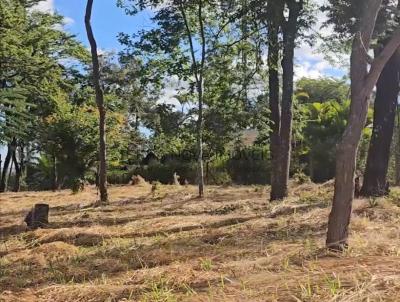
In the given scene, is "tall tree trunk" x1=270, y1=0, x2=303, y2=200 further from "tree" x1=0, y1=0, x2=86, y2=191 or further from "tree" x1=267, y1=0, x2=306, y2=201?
"tree" x1=0, y1=0, x2=86, y2=191

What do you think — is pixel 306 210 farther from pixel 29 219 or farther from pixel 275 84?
pixel 29 219

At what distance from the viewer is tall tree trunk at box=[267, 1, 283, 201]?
1136 centimetres

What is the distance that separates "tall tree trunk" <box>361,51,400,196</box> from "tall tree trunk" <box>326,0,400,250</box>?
6.08 m

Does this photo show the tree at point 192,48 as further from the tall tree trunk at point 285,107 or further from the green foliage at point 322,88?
the green foliage at point 322,88

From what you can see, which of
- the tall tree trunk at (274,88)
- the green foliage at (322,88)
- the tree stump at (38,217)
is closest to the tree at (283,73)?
the tall tree trunk at (274,88)

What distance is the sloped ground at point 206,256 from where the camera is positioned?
4.51m

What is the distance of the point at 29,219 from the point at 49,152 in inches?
524

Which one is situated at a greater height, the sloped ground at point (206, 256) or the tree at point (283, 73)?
the tree at point (283, 73)

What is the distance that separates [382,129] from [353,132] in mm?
6376

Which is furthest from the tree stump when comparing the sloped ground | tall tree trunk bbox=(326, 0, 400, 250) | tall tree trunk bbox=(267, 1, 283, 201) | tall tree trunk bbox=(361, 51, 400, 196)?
tall tree trunk bbox=(361, 51, 400, 196)

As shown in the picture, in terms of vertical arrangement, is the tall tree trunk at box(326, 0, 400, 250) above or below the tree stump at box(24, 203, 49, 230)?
above

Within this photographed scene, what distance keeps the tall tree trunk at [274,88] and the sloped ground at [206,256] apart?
1.06m

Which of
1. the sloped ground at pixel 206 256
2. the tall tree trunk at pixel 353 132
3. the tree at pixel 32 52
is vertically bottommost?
the sloped ground at pixel 206 256

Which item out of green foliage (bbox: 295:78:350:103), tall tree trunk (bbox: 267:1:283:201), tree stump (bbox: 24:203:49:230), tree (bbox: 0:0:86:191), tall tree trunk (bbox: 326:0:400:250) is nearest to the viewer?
tall tree trunk (bbox: 326:0:400:250)
